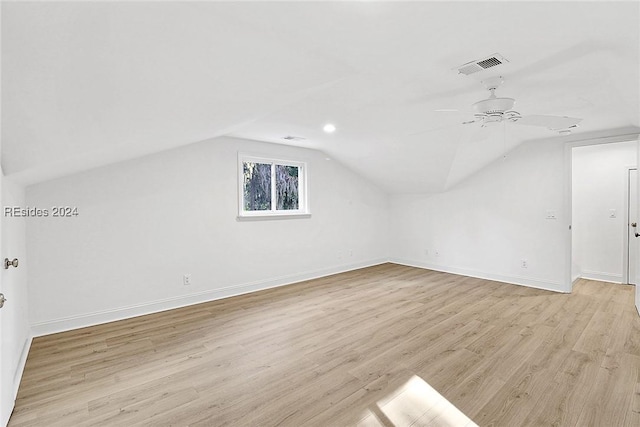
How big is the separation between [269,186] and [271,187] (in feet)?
0.12

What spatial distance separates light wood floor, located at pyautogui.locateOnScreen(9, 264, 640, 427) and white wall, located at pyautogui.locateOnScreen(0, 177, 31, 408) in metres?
0.14

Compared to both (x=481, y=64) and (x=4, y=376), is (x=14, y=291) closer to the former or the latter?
(x=4, y=376)

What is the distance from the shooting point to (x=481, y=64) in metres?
2.23

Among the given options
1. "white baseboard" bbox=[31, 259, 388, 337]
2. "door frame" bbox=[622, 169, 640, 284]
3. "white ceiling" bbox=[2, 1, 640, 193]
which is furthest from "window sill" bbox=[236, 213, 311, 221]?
"door frame" bbox=[622, 169, 640, 284]

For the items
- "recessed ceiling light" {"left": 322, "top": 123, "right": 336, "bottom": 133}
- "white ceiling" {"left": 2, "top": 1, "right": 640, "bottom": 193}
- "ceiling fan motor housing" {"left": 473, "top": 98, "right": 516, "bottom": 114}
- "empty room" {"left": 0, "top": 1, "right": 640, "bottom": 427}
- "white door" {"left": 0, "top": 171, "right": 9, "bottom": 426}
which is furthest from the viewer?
"recessed ceiling light" {"left": 322, "top": 123, "right": 336, "bottom": 133}

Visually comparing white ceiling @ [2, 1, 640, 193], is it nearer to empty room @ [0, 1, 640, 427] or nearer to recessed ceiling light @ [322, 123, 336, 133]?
empty room @ [0, 1, 640, 427]

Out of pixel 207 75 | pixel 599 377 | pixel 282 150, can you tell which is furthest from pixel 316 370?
pixel 282 150

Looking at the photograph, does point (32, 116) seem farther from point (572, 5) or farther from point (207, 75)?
point (572, 5)

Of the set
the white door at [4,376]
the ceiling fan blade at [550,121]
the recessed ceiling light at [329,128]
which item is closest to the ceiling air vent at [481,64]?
the ceiling fan blade at [550,121]

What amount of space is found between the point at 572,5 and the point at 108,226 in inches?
169

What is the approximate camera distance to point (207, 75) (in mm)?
1960

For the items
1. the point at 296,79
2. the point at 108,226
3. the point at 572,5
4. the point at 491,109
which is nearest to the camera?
the point at 572,5

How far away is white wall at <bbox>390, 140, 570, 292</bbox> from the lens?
182 inches

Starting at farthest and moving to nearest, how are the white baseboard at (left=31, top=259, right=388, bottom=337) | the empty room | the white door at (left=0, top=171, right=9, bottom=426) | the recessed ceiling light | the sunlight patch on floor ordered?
the recessed ceiling light
the white baseboard at (left=31, top=259, right=388, bottom=337)
the sunlight patch on floor
the white door at (left=0, top=171, right=9, bottom=426)
the empty room
